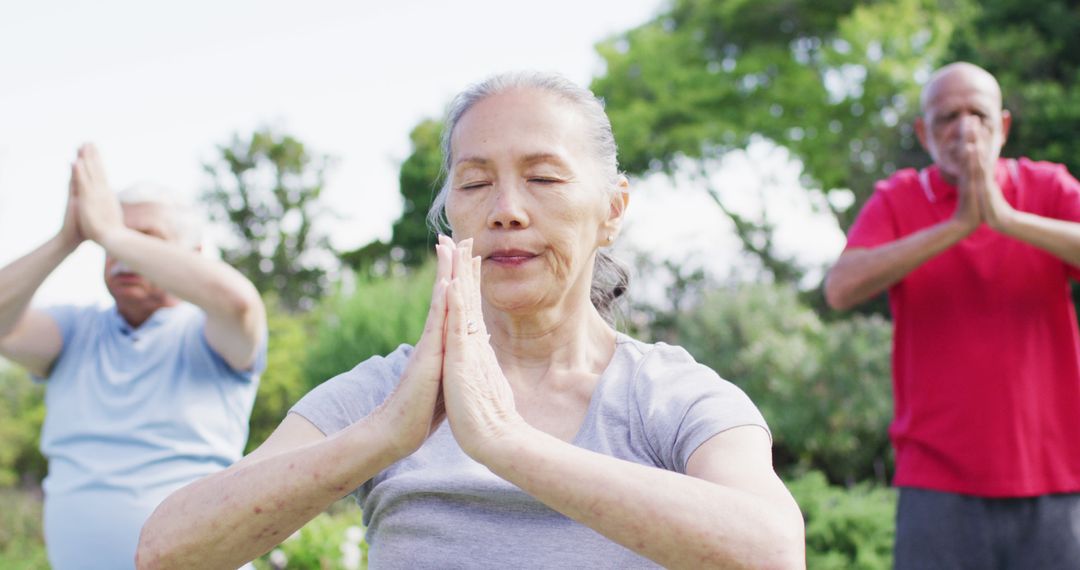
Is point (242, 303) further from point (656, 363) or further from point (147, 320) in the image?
point (656, 363)

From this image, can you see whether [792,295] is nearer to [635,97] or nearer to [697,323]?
[697,323]

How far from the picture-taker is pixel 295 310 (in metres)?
23.0

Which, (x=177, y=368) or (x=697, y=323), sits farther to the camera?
(x=697, y=323)

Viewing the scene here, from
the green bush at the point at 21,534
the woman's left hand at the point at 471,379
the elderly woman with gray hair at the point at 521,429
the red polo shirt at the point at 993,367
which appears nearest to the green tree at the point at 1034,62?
the red polo shirt at the point at 993,367

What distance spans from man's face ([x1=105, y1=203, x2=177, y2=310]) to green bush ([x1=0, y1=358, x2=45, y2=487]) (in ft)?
28.4

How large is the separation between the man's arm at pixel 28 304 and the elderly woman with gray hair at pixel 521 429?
1654mm

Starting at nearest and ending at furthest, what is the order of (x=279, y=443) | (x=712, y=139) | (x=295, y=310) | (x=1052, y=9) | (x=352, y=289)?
(x=279, y=443) → (x=1052, y=9) → (x=352, y=289) → (x=712, y=139) → (x=295, y=310)

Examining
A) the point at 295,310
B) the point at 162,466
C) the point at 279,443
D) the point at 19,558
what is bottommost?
the point at 295,310

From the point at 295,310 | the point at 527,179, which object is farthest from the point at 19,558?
the point at 295,310

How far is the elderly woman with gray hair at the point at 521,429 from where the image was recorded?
4.76ft

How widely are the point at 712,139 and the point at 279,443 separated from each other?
20.3 m

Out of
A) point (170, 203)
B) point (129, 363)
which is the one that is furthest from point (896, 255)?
point (129, 363)

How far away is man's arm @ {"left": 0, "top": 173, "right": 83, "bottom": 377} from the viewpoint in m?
3.07

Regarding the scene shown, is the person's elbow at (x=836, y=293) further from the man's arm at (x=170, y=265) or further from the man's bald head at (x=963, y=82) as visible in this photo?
the man's arm at (x=170, y=265)
